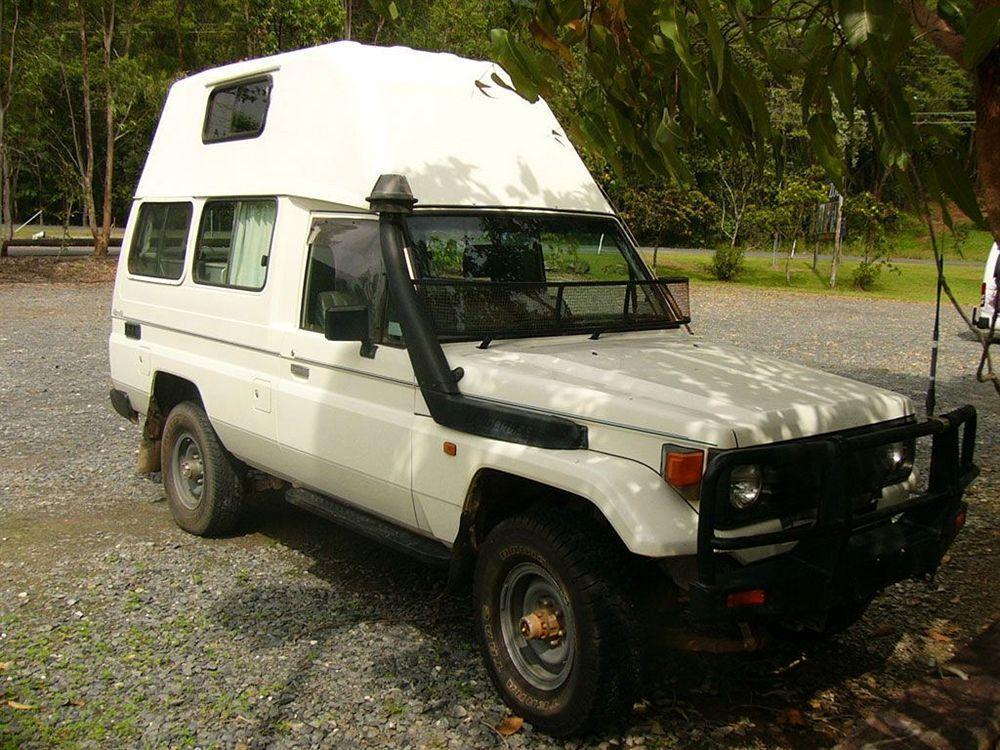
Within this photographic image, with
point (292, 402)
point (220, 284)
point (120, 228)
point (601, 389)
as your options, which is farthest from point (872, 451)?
point (120, 228)

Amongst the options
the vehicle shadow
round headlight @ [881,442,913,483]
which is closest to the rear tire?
the vehicle shadow

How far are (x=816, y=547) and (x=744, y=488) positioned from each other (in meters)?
0.33

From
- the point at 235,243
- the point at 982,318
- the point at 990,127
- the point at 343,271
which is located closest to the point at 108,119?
the point at 982,318

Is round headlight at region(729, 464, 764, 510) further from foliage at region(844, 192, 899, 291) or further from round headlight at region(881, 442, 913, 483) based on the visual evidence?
foliage at region(844, 192, 899, 291)

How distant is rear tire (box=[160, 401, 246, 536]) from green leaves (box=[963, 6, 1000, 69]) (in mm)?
4627

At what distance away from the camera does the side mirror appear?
4.40 meters

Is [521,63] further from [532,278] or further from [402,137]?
[532,278]

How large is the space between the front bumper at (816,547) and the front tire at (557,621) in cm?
35

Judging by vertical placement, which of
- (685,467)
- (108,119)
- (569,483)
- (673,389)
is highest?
(108,119)

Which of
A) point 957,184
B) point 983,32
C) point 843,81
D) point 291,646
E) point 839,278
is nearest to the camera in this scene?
point 983,32

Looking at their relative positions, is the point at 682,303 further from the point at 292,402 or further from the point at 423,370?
the point at 292,402

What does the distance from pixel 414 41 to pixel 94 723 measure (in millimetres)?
23192

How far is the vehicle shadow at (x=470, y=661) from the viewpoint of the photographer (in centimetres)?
394

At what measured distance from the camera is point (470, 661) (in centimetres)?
450
